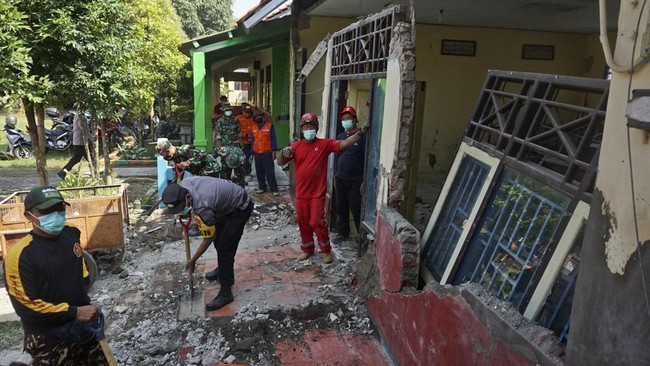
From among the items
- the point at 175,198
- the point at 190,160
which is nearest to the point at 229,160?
the point at 190,160

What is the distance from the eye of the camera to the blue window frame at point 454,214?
3584mm

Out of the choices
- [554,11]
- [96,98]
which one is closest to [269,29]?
[96,98]

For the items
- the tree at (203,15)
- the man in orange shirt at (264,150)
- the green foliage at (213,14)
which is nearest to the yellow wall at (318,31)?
the man in orange shirt at (264,150)

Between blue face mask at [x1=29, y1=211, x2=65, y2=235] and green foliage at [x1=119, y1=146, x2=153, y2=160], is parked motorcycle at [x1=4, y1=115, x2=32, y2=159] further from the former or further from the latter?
blue face mask at [x1=29, y1=211, x2=65, y2=235]

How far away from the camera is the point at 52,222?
2.88 m

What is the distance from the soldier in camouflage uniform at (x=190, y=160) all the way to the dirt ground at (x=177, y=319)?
1159 mm

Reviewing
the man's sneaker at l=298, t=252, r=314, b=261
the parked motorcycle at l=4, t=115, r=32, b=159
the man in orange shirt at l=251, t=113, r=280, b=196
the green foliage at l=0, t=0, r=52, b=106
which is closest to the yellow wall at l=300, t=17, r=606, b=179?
the man in orange shirt at l=251, t=113, r=280, b=196

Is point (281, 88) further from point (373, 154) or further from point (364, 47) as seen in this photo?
point (373, 154)

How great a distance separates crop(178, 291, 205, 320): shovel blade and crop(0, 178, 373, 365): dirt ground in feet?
0.20

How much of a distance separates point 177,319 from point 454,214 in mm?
2838

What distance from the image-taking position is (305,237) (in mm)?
5902

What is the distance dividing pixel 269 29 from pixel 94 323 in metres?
8.01

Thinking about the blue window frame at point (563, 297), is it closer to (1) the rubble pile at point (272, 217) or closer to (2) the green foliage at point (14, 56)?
(1) the rubble pile at point (272, 217)

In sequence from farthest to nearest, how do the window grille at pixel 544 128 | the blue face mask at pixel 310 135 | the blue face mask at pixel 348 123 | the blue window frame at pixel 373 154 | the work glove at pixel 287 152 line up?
the blue face mask at pixel 348 123 < the work glove at pixel 287 152 < the blue face mask at pixel 310 135 < the blue window frame at pixel 373 154 < the window grille at pixel 544 128
